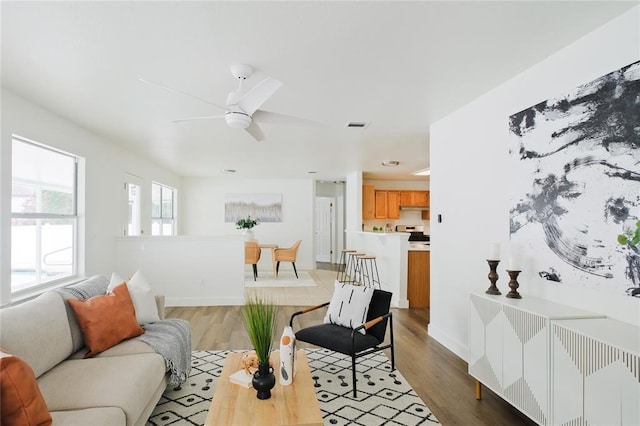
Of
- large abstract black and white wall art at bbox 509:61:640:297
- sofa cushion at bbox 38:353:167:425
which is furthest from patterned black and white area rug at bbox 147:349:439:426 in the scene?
large abstract black and white wall art at bbox 509:61:640:297

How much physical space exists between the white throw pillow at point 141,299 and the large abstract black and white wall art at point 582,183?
9.88ft

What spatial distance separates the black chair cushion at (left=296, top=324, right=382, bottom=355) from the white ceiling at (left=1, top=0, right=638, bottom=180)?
1724 mm

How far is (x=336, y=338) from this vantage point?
2.96m

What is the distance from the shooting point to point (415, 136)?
4734 mm

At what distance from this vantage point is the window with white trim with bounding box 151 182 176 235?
754cm

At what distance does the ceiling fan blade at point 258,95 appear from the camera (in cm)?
222

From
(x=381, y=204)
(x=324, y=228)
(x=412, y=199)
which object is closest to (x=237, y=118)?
(x=381, y=204)

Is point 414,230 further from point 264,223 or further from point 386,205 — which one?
point 264,223

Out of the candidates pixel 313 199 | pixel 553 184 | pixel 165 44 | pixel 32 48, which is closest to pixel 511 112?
pixel 553 184

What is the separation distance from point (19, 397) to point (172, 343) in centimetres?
131

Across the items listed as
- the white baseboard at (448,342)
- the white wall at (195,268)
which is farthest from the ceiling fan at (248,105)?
the white wall at (195,268)

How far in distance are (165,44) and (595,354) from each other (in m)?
3.02

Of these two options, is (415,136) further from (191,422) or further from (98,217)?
(98,217)

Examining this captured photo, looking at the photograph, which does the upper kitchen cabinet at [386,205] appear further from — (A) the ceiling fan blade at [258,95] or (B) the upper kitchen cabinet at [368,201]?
(A) the ceiling fan blade at [258,95]
